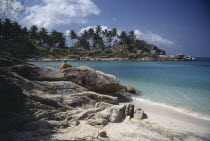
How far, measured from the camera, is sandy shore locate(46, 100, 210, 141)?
20.6 ft

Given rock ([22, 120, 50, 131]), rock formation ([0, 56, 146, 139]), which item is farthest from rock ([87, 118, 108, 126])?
rock ([22, 120, 50, 131])

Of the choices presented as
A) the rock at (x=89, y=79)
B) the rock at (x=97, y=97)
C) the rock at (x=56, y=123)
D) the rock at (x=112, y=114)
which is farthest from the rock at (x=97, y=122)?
the rock at (x=89, y=79)

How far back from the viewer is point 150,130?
24.2ft

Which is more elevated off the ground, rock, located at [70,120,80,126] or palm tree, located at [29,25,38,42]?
palm tree, located at [29,25,38,42]

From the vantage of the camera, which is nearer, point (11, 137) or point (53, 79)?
point (11, 137)

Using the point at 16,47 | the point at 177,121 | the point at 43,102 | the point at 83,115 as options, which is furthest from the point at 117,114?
the point at 16,47

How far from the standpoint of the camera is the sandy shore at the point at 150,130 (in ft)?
20.6

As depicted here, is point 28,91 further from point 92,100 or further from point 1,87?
point 92,100

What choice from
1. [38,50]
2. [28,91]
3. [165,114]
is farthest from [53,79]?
[38,50]

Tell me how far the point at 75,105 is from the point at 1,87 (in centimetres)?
389

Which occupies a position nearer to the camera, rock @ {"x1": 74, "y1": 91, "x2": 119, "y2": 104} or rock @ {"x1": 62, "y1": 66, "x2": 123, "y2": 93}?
rock @ {"x1": 74, "y1": 91, "x2": 119, "y2": 104}

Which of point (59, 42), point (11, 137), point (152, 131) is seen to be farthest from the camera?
point (59, 42)

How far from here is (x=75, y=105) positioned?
8656 mm

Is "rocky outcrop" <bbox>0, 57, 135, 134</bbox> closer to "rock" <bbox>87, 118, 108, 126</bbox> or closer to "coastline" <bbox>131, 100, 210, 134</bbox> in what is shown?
"rock" <bbox>87, 118, 108, 126</bbox>
